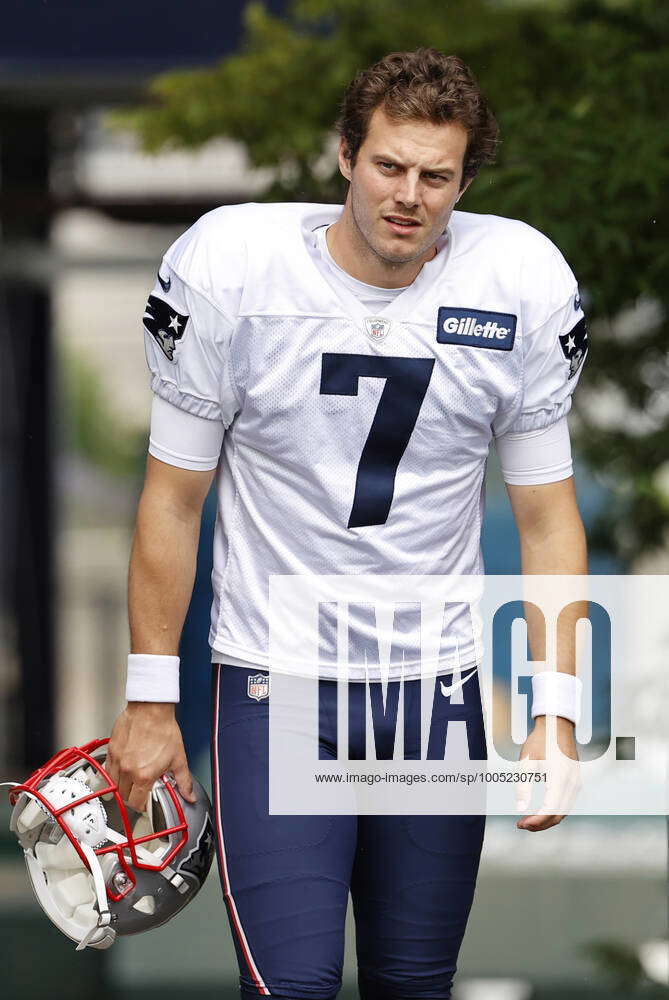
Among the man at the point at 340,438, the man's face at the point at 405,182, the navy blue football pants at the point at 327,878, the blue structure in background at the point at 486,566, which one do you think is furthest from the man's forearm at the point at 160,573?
the blue structure in background at the point at 486,566

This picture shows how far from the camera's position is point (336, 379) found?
90.8 inches

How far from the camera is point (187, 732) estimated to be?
4.14 m

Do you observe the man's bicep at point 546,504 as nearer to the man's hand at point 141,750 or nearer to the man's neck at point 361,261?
the man's neck at point 361,261

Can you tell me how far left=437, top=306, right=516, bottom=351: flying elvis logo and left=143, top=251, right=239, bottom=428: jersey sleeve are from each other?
34 cm

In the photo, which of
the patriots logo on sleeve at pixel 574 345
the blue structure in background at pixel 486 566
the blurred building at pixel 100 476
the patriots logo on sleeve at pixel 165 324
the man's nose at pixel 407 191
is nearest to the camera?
the man's nose at pixel 407 191

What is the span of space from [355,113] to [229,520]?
2.22 ft

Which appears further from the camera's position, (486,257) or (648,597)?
(648,597)

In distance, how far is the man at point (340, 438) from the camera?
2242 mm

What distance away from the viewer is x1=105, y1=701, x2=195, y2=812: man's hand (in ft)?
7.68

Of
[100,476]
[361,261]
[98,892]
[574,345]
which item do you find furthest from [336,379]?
[100,476]

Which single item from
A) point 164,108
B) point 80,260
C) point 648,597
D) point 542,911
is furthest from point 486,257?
point 80,260

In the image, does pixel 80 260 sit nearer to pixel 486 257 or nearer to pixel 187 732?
pixel 187 732

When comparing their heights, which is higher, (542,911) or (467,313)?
(467,313)

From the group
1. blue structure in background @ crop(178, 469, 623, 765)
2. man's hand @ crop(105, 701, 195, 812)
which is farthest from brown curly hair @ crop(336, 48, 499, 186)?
blue structure in background @ crop(178, 469, 623, 765)
